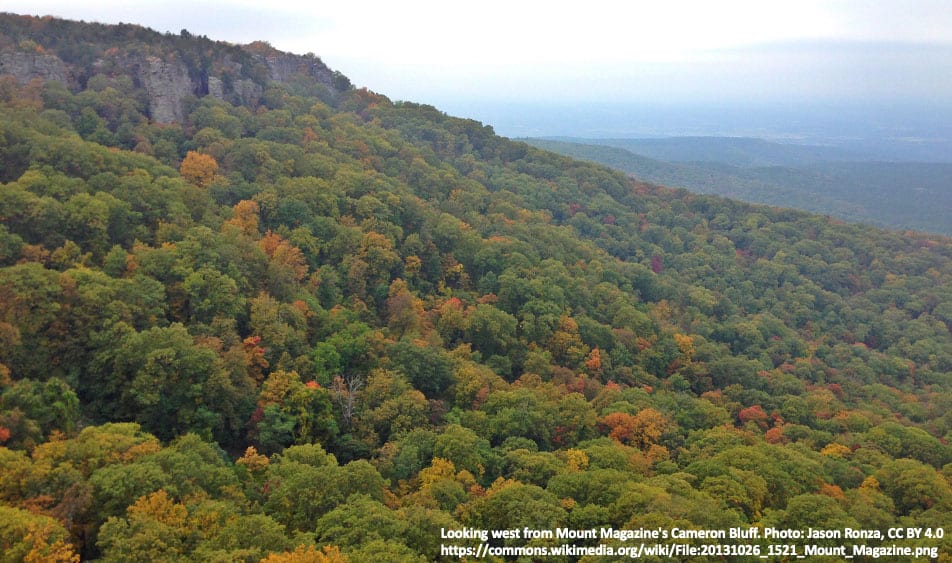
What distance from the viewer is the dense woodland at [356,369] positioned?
18328 millimetres

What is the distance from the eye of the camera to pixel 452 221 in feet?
161

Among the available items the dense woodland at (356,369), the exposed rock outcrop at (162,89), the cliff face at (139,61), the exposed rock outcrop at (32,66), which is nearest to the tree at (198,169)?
the dense woodland at (356,369)

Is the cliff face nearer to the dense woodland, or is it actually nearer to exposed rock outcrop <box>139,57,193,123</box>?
exposed rock outcrop <box>139,57,193,123</box>

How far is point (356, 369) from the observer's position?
30.2 metres

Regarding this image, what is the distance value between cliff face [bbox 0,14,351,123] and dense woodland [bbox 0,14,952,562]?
3.95 feet

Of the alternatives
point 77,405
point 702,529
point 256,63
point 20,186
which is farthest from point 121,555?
point 256,63

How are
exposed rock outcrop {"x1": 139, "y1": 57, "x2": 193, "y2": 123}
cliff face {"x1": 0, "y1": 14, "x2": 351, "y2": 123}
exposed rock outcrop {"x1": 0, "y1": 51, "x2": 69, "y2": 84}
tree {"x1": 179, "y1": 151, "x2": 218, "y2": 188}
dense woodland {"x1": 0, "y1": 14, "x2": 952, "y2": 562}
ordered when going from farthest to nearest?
exposed rock outcrop {"x1": 139, "y1": 57, "x2": 193, "y2": 123} < cliff face {"x1": 0, "y1": 14, "x2": 351, "y2": 123} < exposed rock outcrop {"x1": 0, "y1": 51, "x2": 69, "y2": 84} < tree {"x1": 179, "y1": 151, "x2": 218, "y2": 188} < dense woodland {"x1": 0, "y1": 14, "x2": 952, "y2": 562}

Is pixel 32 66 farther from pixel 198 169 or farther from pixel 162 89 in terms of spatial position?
pixel 198 169

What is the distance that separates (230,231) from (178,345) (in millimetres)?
12208

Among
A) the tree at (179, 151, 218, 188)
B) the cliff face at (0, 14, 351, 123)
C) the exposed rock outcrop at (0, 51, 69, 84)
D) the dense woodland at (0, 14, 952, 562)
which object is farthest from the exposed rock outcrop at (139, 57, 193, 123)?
the tree at (179, 151, 218, 188)

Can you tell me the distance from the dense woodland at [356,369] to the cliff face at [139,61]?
1.20 meters

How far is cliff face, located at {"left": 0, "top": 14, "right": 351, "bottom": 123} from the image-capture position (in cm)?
4556

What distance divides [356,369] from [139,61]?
40270mm

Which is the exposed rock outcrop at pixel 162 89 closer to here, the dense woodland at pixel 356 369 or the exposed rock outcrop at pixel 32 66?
the dense woodland at pixel 356 369
